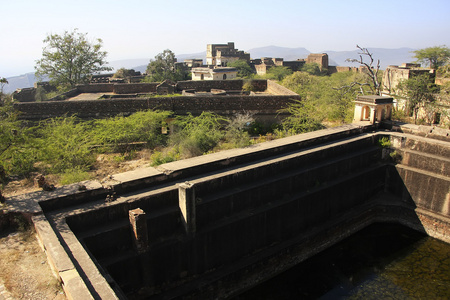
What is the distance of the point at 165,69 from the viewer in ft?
142

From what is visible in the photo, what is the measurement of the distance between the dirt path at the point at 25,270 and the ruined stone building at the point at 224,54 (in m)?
57.3

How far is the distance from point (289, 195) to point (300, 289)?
2355mm

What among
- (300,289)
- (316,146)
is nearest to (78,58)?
(316,146)

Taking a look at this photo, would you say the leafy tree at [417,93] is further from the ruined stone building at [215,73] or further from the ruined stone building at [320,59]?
the ruined stone building at [320,59]

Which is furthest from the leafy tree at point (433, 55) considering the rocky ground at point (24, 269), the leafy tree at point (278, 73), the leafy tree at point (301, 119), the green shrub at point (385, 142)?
the rocky ground at point (24, 269)

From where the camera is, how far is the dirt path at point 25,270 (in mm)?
4809

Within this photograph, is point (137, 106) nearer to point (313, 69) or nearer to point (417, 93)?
point (417, 93)

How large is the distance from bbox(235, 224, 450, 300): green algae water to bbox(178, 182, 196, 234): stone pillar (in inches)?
90.5

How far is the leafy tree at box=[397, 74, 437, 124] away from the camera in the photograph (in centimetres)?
1608

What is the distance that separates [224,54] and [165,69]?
23.9 meters

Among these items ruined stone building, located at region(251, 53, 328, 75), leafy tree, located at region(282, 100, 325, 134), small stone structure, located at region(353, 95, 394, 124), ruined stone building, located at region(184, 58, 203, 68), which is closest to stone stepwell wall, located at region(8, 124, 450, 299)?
small stone structure, located at region(353, 95, 394, 124)

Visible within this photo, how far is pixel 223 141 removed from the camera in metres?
13.4

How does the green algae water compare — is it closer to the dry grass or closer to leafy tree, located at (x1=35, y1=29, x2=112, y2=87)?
the dry grass

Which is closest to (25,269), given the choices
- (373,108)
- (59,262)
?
(59,262)
